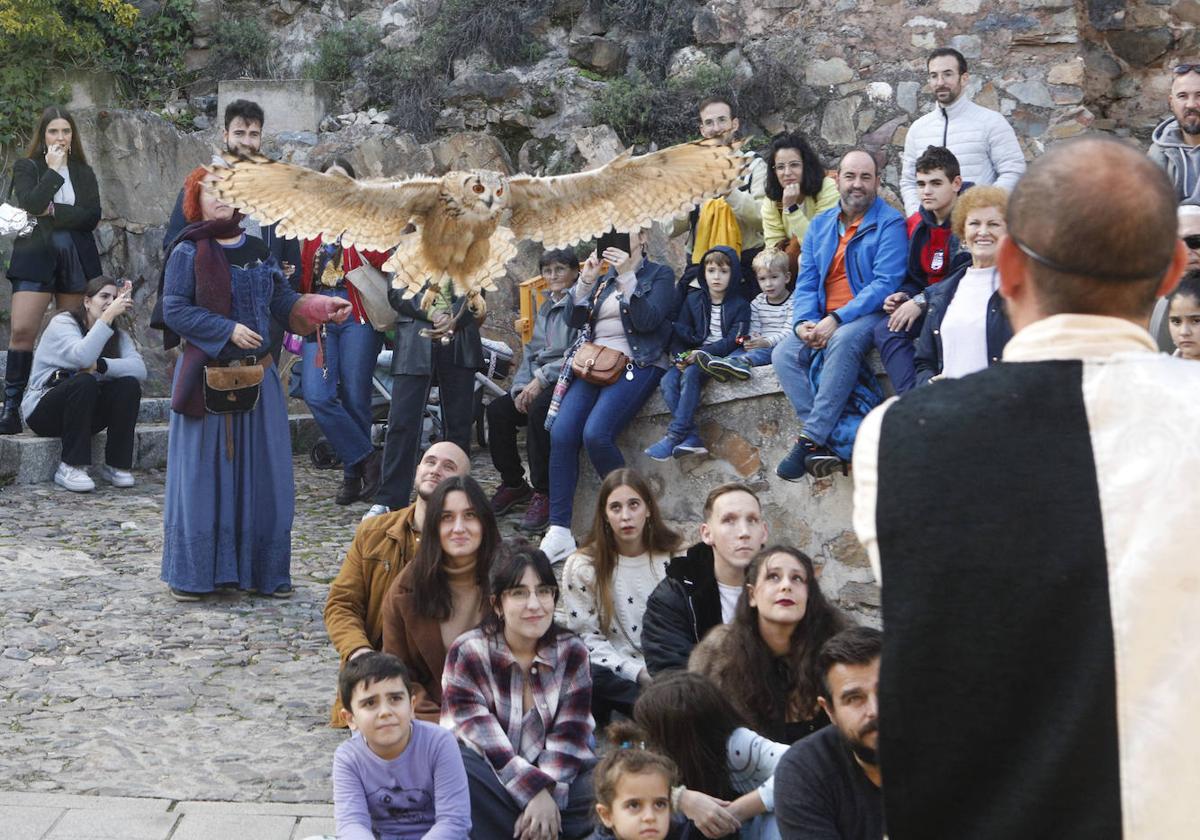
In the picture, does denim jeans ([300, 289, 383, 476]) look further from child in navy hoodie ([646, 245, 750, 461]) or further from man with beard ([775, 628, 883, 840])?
man with beard ([775, 628, 883, 840])

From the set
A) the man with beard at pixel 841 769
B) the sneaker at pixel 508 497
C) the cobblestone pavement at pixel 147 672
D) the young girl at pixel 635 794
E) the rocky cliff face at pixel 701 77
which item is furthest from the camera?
the rocky cliff face at pixel 701 77

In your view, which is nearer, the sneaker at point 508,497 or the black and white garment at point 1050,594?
the black and white garment at point 1050,594

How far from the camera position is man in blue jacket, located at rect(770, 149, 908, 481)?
19.5 ft

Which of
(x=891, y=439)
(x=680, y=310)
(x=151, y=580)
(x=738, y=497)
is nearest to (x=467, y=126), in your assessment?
(x=680, y=310)

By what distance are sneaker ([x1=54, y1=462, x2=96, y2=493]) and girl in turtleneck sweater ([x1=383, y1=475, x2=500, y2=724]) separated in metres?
4.13

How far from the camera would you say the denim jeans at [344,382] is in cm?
796

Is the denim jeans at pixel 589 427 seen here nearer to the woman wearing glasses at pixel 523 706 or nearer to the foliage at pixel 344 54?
the woman wearing glasses at pixel 523 706

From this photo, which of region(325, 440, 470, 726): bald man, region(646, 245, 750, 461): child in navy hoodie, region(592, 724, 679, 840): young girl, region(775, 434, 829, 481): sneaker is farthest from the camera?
region(646, 245, 750, 461): child in navy hoodie

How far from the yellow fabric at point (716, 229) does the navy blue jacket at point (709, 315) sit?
23cm

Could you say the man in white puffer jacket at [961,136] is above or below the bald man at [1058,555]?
above

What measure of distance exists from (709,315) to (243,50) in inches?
268

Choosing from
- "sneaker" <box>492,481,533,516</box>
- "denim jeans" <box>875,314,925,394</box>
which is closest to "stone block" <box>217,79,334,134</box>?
"sneaker" <box>492,481,533,516</box>

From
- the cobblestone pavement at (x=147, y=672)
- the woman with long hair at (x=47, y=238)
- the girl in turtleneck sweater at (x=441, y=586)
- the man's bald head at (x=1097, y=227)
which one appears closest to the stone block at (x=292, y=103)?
the woman with long hair at (x=47, y=238)

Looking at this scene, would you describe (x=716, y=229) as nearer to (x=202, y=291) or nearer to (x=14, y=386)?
(x=202, y=291)
